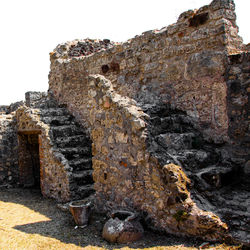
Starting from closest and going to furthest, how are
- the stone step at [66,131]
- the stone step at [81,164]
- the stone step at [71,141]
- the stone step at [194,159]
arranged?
1. the stone step at [194,159]
2. the stone step at [81,164]
3. the stone step at [71,141]
4. the stone step at [66,131]

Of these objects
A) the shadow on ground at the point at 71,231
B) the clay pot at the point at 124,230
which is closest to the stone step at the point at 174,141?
the clay pot at the point at 124,230

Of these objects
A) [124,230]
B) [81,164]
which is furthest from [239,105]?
[81,164]

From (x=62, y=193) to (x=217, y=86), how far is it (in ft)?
13.1

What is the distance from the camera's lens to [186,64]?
5121mm

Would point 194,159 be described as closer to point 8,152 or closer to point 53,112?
point 53,112

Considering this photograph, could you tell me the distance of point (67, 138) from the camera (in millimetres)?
7000

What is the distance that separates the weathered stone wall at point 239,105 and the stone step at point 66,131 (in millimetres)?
4166

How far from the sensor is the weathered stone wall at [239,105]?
14.3 feet

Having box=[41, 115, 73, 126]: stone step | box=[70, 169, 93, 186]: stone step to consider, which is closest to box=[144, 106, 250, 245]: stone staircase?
box=[70, 169, 93, 186]: stone step

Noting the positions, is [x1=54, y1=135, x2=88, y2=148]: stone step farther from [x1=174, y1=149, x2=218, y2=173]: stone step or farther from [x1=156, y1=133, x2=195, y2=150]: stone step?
[x1=174, y1=149, x2=218, y2=173]: stone step

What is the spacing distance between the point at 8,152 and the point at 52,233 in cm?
444

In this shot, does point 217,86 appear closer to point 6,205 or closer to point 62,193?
point 62,193

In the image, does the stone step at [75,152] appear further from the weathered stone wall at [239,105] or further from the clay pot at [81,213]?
the weathered stone wall at [239,105]

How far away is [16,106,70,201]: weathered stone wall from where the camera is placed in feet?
20.1
